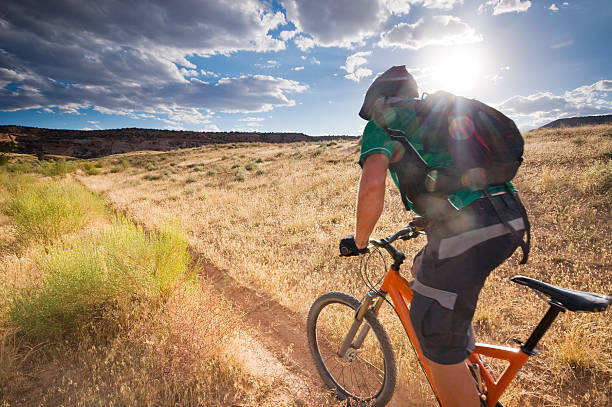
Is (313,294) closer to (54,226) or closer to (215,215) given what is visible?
(215,215)

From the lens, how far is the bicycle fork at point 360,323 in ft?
7.90

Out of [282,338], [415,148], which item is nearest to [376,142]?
[415,148]

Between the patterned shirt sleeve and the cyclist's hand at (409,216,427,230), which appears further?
the cyclist's hand at (409,216,427,230)

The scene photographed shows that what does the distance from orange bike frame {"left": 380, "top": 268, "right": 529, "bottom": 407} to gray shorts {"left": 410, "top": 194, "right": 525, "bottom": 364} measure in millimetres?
447

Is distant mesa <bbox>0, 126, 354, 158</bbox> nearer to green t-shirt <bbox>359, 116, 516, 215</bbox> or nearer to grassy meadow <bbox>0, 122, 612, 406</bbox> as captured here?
grassy meadow <bbox>0, 122, 612, 406</bbox>

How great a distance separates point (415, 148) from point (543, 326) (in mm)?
1297

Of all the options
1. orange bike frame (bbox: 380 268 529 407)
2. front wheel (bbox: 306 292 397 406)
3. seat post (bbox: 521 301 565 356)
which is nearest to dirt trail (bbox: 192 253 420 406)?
front wheel (bbox: 306 292 397 406)

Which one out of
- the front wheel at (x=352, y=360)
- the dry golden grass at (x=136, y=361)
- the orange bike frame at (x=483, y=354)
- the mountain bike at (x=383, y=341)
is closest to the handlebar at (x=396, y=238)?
the mountain bike at (x=383, y=341)

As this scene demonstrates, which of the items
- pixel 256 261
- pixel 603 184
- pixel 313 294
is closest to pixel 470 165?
pixel 313 294

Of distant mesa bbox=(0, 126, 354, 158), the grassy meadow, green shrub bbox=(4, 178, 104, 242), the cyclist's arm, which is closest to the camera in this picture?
the cyclist's arm

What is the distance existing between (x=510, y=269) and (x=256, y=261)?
4.30 meters

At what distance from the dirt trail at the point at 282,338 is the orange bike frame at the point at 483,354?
37.5 inches

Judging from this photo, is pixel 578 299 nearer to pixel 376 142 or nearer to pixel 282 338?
pixel 376 142

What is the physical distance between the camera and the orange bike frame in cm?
192
